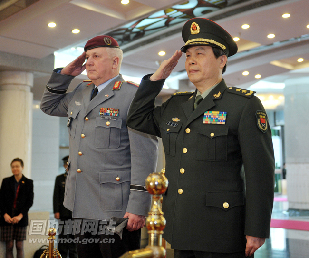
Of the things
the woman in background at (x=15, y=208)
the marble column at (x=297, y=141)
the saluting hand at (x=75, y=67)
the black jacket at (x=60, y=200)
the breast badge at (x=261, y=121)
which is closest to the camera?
the breast badge at (x=261, y=121)

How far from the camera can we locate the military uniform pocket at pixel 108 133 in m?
2.26

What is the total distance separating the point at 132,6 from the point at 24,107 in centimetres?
337

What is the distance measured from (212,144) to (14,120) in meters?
6.81

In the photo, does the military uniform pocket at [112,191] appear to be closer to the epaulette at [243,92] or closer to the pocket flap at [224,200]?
the pocket flap at [224,200]

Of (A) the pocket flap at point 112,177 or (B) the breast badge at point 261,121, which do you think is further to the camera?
(A) the pocket flap at point 112,177

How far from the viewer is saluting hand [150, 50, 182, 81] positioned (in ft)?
6.40

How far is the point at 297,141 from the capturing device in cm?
1308

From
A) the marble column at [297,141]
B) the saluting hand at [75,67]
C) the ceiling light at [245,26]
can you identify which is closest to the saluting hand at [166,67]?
the saluting hand at [75,67]

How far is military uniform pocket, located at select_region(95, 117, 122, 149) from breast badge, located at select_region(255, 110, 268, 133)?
2.73 feet

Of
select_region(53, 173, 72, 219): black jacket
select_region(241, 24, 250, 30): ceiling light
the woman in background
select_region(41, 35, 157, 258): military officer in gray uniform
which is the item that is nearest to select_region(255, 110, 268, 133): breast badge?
select_region(41, 35, 157, 258): military officer in gray uniform

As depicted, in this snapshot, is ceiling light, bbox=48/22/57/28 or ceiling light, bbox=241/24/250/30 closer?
ceiling light, bbox=48/22/57/28

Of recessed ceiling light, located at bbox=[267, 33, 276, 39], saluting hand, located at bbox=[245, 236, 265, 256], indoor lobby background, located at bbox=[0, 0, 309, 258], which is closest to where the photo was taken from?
saluting hand, located at bbox=[245, 236, 265, 256]

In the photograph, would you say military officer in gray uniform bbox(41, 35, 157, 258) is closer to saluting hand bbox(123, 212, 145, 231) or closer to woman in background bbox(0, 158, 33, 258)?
saluting hand bbox(123, 212, 145, 231)

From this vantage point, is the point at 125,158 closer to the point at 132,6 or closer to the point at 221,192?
the point at 221,192
